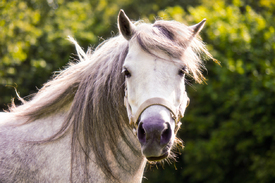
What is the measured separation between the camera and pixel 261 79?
5879mm

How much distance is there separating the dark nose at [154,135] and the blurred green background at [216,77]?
4523 millimetres

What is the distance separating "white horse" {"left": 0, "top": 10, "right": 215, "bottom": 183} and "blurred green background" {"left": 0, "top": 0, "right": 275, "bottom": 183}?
4027 mm

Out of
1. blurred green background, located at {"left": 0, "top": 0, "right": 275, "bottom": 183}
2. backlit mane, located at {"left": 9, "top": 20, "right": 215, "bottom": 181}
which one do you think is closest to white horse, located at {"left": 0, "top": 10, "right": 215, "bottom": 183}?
backlit mane, located at {"left": 9, "top": 20, "right": 215, "bottom": 181}

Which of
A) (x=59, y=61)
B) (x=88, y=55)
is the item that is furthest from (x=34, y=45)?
(x=88, y=55)

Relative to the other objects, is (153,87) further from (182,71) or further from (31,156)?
(31,156)

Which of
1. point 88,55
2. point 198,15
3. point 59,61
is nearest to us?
point 88,55

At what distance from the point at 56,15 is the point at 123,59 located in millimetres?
7989

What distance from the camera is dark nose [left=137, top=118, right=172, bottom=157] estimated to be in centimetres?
154

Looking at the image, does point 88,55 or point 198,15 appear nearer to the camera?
point 88,55

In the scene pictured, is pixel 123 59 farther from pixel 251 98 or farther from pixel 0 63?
pixel 0 63

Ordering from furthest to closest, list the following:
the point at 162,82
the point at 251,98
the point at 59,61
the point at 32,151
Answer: the point at 59,61
the point at 251,98
the point at 32,151
the point at 162,82

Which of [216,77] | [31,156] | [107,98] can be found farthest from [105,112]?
[216,77]

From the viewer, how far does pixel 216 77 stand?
763 centimetres

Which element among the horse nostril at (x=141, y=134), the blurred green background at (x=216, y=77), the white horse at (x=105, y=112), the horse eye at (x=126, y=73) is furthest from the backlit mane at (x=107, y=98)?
the blurred green background at (x=216, y=77)
